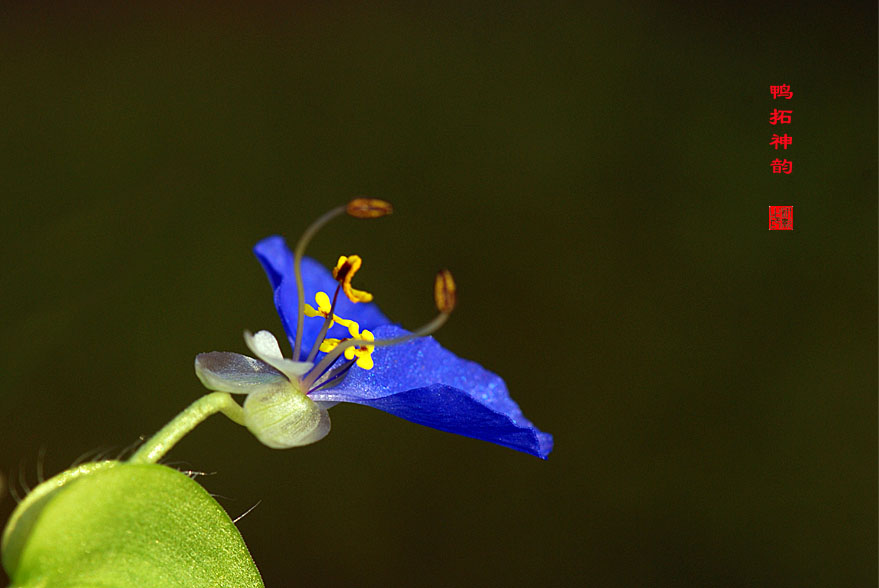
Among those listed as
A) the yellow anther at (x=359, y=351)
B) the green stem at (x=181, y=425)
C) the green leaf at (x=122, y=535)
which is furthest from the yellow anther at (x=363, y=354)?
the green leaf at (x=122, y=535)

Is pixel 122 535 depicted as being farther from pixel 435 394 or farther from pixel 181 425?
pixel 435 394

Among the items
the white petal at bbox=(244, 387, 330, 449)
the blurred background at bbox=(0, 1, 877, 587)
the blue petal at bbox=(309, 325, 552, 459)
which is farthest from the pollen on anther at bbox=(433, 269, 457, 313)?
the blurred background at bbox=(0, 1, 877, 587)

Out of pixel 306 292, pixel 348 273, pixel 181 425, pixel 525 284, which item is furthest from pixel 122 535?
pixel 525 284

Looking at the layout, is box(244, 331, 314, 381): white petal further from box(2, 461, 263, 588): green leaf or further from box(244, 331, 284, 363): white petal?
box(2, 461, 263, 588): green leaf

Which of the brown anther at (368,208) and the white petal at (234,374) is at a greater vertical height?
the brown anther at (368,208)

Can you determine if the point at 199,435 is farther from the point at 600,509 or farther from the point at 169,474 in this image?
the point at 169,474

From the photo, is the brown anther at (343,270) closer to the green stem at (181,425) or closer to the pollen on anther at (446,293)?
the pollen on anther at (446,293)
